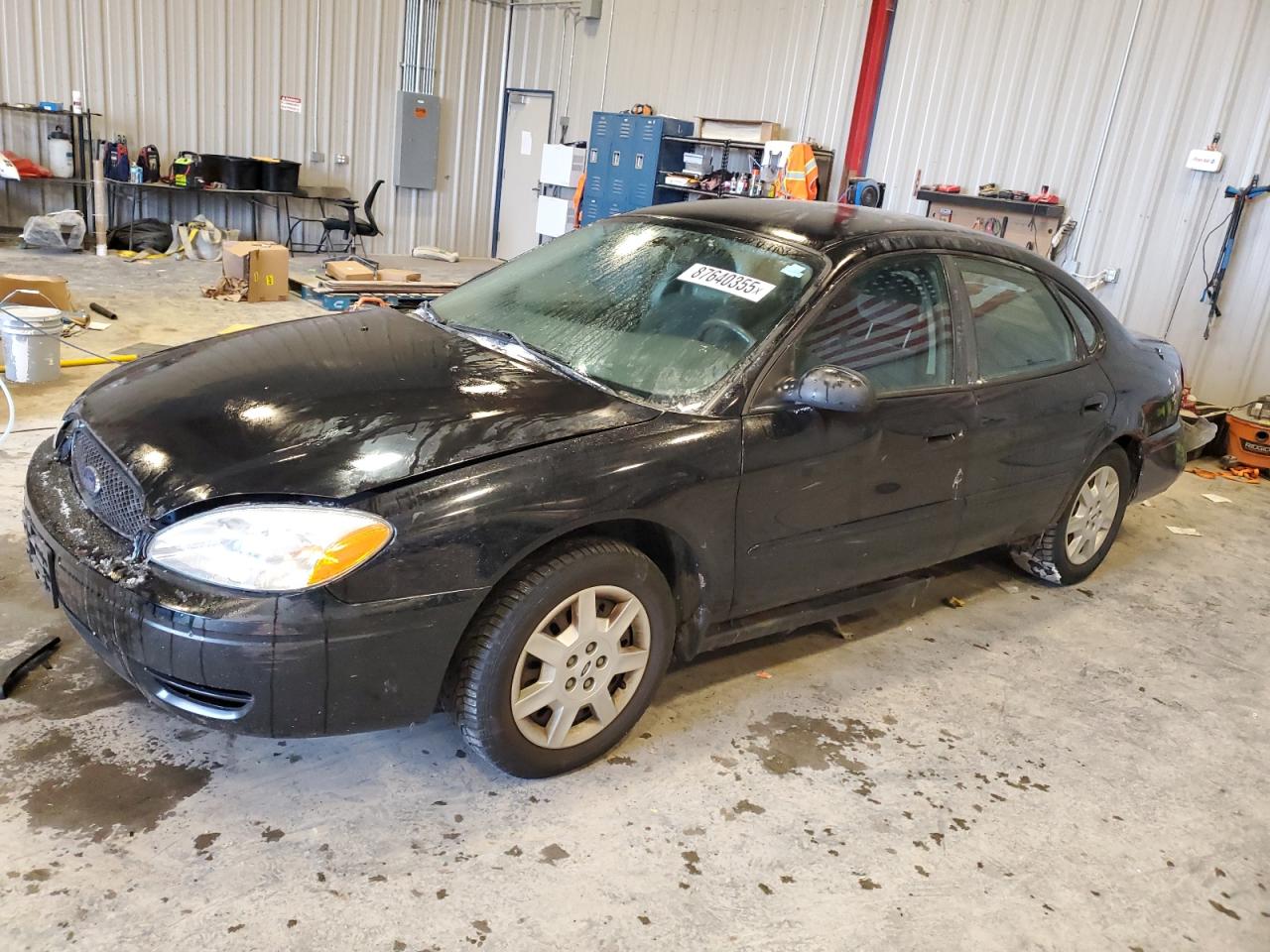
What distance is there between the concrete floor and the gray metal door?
1145 cm

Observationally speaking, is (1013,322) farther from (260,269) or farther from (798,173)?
(260,269)

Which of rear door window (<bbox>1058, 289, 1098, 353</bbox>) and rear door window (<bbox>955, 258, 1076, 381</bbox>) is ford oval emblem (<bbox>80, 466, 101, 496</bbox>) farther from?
rear door window (<bbox>1058, 289, 1098, 353</bbox>)

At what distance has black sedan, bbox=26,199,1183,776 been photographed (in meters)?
2.00

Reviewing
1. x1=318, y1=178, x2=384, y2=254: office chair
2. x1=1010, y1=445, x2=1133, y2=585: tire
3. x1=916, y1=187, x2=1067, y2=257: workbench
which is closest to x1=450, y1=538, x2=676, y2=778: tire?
x1=1010, y1=445, x2=1133, y2=585: tire

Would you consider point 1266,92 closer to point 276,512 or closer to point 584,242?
point 584,242

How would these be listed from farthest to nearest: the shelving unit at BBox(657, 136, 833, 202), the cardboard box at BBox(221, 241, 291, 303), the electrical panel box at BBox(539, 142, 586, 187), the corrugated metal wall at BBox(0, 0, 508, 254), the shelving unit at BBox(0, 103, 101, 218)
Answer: the electrical panel box at BBox(539, 142, 586, 187), the corrugated metal wall at BBox(0, 0, 508, 254), the shelving unit at BBox(0, 103, 101, 218), the shelving unit at BBox(657, 136, 833, 202), the cardboard box at BBox(221, 241, 291, 303)

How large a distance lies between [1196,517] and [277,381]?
494 centimetres

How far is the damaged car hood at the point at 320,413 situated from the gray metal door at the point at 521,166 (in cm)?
1153

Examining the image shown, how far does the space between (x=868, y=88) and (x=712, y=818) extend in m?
8.29

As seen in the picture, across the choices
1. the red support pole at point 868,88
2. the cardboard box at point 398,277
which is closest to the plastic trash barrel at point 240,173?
the cardboard box at point 398,277

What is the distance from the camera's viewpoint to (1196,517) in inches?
207

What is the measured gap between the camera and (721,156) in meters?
10.1

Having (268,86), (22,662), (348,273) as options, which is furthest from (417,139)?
(22,662)

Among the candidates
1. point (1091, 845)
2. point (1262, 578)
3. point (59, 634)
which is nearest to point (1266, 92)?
point (1262, 578)
